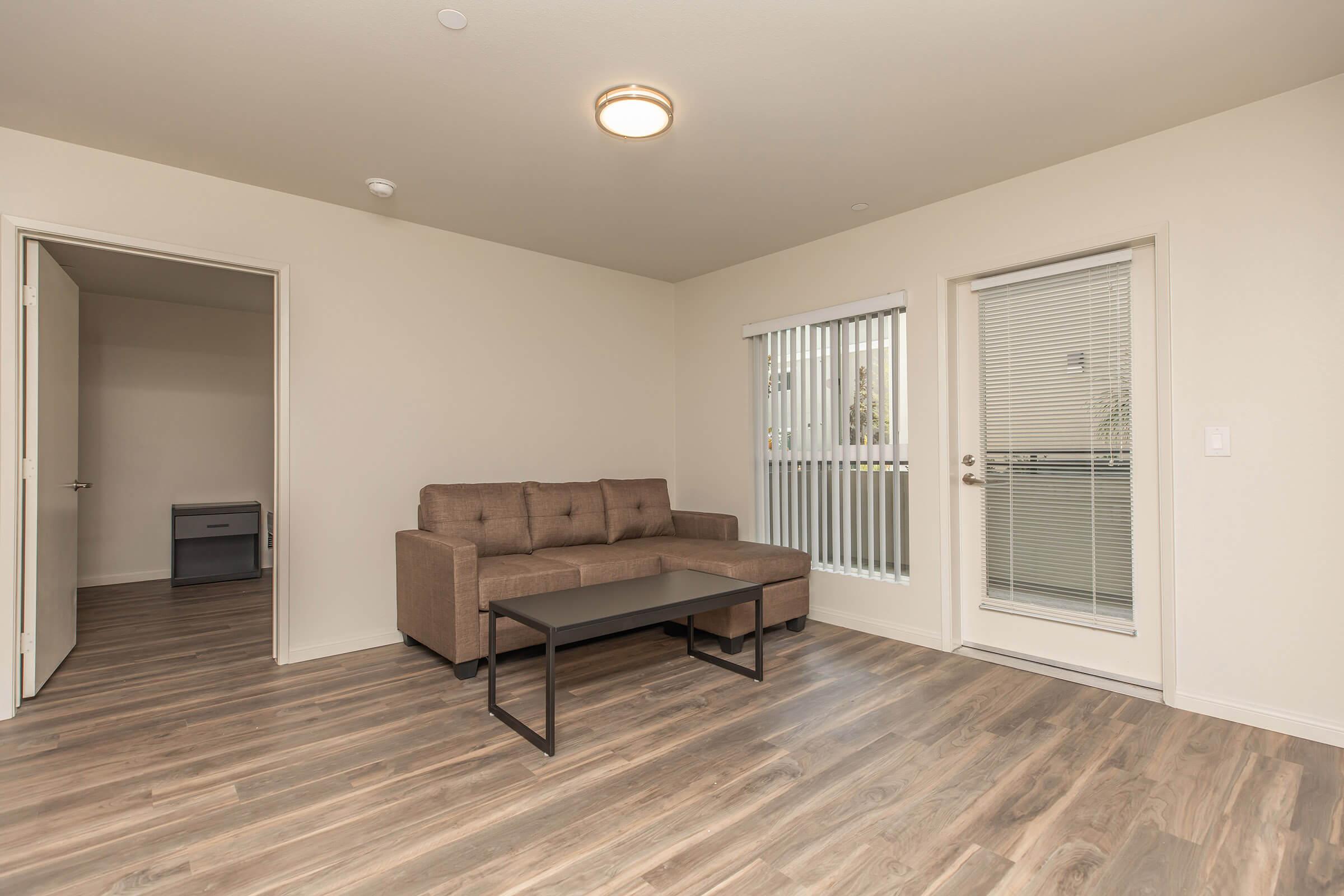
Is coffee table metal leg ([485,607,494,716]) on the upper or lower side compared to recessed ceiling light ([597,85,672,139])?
lower

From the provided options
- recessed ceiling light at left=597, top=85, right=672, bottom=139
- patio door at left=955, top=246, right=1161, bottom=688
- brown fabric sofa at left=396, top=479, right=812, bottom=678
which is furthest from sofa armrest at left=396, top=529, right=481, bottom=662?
patio door at left=955, top=246, right=1161, bottom=688

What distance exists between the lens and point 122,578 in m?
5.69

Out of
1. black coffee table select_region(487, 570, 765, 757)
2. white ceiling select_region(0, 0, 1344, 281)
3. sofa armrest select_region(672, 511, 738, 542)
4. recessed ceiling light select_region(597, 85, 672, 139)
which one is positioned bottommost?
black coffee table select_region(487, 570, 765, 757)

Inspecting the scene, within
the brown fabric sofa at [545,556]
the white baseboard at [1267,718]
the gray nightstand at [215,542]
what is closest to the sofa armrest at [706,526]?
the brown fabric sofa at [545,556]

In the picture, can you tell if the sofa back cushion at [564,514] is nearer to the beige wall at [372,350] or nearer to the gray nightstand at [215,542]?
the beige wall at [372,350]

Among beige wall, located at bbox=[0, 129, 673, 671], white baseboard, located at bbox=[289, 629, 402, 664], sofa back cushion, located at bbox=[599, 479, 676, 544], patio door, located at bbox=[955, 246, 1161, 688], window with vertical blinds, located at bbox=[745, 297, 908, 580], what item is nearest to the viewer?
patio door, located at bbox=[955, 246, 1161, 688]

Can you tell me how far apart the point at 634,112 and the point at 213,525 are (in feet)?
17.9

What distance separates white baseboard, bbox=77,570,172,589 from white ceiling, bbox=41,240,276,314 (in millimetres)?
2434

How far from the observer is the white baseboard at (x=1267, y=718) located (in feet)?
8.15

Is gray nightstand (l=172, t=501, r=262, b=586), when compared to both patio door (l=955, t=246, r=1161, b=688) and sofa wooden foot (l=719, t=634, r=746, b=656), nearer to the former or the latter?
sofa wooden foot (l=719, t=634, r=746, b=656)

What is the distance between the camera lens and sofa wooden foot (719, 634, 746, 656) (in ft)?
11.6

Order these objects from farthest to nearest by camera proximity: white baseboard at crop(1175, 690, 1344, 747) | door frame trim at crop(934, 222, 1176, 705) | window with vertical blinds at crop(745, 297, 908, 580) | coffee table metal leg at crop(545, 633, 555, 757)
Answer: window with vertical blinds at crop(745, 297, 908, 580) → door frame trim at crop(934, 222, 1176, 705) → white baseboard at crop(1175, 690, 1344, 747) → coffee table metal leg at crop(545, 633, 555, 757)

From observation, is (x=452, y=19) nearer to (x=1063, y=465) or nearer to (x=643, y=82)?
(x=643, y=82)

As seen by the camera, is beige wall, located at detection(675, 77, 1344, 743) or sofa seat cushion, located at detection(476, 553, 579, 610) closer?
beige wall, located at detection(675, 77, 1344, 743)
